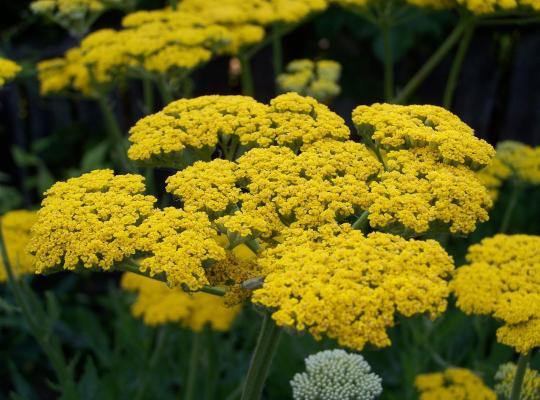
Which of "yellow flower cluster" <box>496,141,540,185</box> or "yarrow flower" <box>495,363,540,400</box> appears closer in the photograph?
"yarrow flower" <box>495,363,540,400</box>

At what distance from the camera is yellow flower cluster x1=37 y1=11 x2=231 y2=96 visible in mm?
3639

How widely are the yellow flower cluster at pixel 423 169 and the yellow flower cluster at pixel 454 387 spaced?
39.4 inches

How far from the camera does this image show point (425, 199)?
235 cm

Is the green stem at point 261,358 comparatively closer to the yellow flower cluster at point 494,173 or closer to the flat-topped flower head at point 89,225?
the flat-topped flower head at point 89,225

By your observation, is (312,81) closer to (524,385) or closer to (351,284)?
(524,385)

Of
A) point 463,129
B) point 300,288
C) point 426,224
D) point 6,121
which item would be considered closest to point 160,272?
point 300,288

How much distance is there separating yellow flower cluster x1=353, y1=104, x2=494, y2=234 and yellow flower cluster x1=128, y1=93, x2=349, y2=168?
0.16m

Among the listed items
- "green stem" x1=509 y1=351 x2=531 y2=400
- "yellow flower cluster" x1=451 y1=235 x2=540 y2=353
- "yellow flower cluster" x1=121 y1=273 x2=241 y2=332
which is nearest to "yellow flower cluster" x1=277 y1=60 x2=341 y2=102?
"yellow flower cluster" x1=121 y1=273 x2=241 y2=332

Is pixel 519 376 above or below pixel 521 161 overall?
below

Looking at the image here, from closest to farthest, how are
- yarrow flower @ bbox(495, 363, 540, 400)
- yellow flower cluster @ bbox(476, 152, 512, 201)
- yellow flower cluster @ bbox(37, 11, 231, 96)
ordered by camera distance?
yarrow flower @ bbox(495, 363, 540, 400), yellow flower cluster @ bbox(37, 11, 231, 96), yellow flower cluster @ bbox(476, 152, 512, 201)

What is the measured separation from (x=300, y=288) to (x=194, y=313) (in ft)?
5.69

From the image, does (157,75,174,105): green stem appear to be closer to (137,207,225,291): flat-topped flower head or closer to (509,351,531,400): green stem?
(137,207,225,291): flat-topped flower head

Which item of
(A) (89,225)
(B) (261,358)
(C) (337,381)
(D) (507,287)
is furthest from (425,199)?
(A) (89,225)

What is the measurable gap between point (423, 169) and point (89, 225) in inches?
39.1
